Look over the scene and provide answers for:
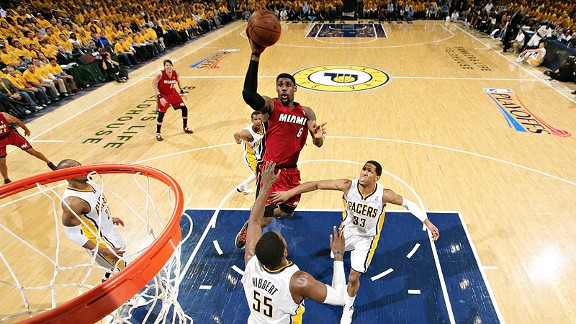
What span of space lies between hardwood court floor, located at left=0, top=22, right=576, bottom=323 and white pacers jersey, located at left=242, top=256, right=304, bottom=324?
270 centimetres

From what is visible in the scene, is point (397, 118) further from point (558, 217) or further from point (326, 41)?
point (326, 41)

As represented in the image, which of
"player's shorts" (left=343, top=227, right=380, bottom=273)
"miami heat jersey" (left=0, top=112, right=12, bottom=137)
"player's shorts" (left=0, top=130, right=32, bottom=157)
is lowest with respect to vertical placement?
"player's shorts" (left=343, top=227, right=380, bottom=273)

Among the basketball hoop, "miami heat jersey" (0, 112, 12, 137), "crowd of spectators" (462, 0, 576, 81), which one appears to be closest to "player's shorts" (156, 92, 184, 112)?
"miami heat jersey" (0, 112, 12, 137)

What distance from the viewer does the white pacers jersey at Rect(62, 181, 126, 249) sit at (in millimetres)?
3480

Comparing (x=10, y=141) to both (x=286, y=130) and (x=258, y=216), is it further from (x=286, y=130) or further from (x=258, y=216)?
(x=258, y=216)

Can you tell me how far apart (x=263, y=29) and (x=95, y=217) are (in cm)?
248

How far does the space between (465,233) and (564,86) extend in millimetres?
8462

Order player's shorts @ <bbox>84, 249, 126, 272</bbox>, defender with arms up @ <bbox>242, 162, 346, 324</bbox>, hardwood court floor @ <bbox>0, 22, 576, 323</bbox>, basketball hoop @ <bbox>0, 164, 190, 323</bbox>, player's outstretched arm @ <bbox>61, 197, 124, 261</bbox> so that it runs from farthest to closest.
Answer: hardwood court floor @ <bbox>0, 22, 576, 323</bbox> < player's shorts @ <bbox>84, 249, 126, 272</bbox> < player's outstretched arm @ <bbox>61, 197, 124, 261</bbox> < defender with arms up @ <bbox>242, 162, 346, 324</bbox> < basketball hoop @ <bbox>0, 164, 190, 323</bbox>

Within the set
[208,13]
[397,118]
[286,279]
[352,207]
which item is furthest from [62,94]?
[208,13]

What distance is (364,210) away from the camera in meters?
3.82

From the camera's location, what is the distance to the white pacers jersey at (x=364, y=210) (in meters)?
3.81

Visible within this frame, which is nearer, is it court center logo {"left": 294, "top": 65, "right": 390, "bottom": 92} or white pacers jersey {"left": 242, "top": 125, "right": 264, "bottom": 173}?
white pacers jersey {"left": 242, "top": 125, "right": 264, "bottom": 173}

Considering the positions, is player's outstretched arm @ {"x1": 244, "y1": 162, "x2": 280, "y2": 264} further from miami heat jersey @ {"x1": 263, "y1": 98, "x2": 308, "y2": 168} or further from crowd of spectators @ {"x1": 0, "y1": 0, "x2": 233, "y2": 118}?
crowd of spectators @ {"x1": 0, "y1": 0, "x2": 233, "y2": 118}

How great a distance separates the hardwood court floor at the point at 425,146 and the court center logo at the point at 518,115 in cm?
5
